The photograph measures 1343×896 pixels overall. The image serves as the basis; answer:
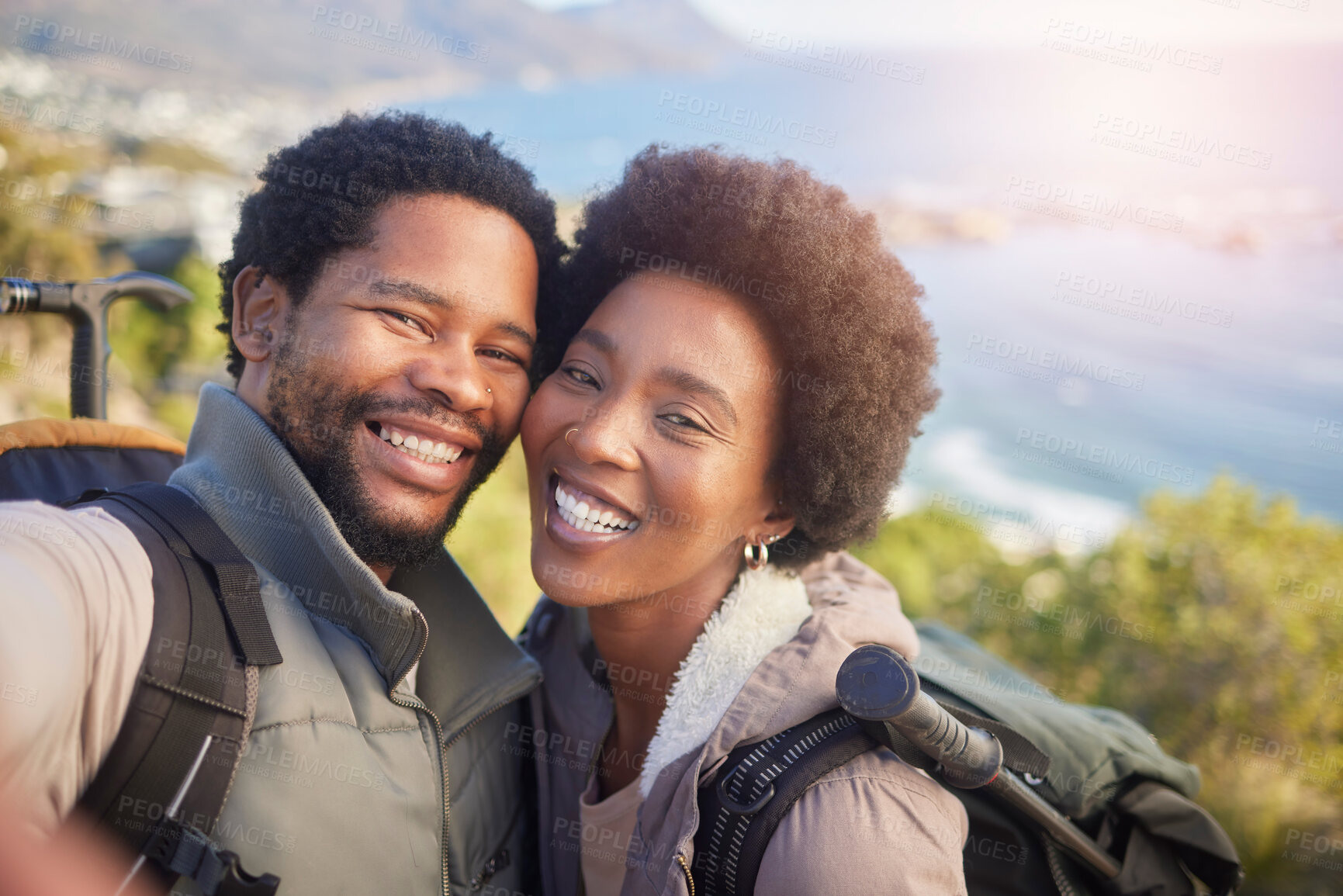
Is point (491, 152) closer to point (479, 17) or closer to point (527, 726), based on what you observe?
point (527, 726)

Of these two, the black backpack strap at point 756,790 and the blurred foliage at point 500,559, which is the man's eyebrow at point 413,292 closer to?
the black backpack strap at point 756,790

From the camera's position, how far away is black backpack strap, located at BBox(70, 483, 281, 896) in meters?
1.60

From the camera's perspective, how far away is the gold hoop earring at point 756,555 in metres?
2.69

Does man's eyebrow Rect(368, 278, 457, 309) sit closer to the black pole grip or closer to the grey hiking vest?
the grey hiking vest

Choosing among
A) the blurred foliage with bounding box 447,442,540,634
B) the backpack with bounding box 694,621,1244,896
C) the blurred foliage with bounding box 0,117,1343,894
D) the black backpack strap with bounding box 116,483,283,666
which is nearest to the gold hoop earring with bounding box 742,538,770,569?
the backpack with bounding box 694,621,1244,896

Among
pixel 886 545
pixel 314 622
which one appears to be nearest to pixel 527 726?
pixel 314 622

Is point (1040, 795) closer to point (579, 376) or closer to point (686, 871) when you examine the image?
point (686, 871)

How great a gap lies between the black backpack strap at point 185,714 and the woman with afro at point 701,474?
2.88ft

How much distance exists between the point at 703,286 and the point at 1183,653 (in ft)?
13.5

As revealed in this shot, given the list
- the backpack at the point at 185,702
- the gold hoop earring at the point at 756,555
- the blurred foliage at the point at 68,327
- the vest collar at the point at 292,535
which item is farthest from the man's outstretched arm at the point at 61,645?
the blurred foliage at the point at 68,327

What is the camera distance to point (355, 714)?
6.87 ft

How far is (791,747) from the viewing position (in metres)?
2.04

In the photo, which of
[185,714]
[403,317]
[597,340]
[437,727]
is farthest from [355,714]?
[597,340]

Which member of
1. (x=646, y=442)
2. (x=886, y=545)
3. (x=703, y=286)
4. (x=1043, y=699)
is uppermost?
(x=703, y=286)
